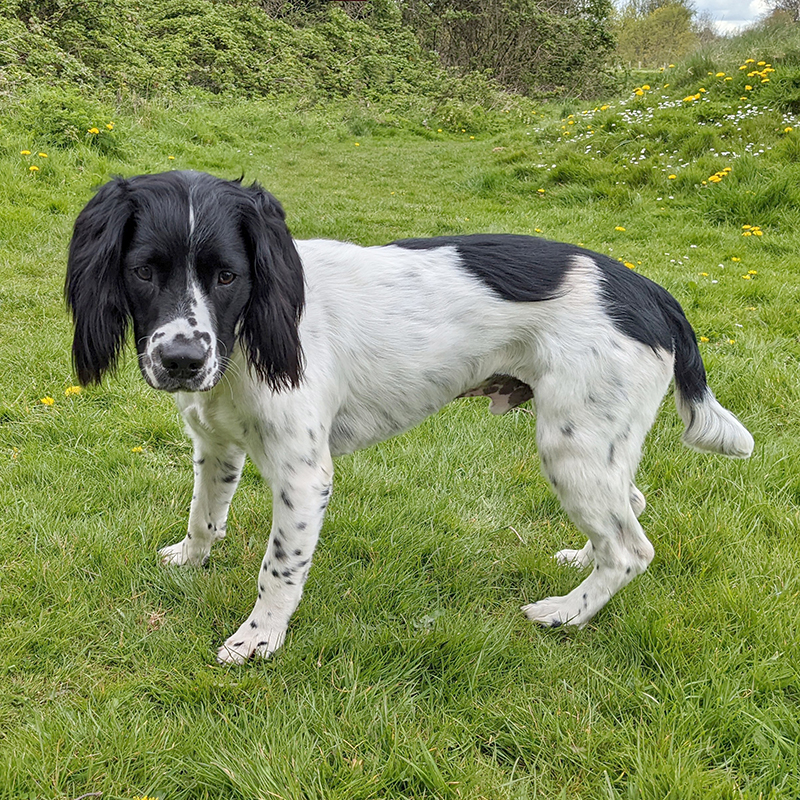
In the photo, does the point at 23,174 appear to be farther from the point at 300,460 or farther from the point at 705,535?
the point at 705,535

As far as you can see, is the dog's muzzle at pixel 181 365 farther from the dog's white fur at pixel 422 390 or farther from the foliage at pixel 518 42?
the foliage at pixel 518 42

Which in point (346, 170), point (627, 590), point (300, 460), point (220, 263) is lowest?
point (346, 170)

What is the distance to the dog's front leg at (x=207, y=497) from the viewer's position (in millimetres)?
2541

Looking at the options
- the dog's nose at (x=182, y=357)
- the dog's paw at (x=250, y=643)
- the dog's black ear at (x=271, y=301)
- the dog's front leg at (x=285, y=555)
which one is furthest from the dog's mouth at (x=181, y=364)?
the dog's paw at (x=250, y=643)

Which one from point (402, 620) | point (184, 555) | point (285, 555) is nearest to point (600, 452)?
point (402, 620)

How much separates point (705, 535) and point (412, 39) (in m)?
21.8

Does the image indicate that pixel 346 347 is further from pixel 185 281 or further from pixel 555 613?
pixel 555 613

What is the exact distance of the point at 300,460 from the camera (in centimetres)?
212

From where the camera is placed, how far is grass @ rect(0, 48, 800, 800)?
1.83 metres

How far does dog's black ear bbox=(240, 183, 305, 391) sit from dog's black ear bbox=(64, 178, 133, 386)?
1.14 feet

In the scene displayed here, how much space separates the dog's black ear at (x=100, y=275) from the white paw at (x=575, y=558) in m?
1.84

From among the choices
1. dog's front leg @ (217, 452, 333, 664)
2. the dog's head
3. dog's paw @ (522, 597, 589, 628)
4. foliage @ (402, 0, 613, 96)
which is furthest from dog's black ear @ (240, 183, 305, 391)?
foliage @ (402, 0, 613, 96)

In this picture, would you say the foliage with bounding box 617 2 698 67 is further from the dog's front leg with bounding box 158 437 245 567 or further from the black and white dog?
the dog's front leg with bounding box 158 437 245 567

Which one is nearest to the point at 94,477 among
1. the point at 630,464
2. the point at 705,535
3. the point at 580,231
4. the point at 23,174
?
the point at 630,464
